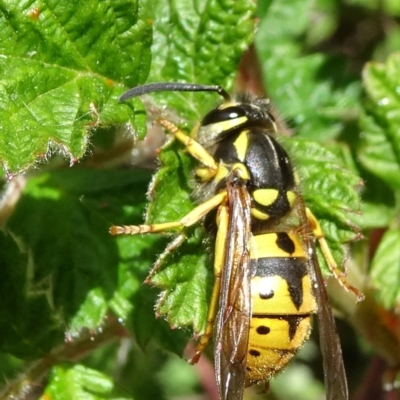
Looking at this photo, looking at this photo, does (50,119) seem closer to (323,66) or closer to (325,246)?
(325,246)

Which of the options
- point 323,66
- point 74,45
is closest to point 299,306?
point 74,45

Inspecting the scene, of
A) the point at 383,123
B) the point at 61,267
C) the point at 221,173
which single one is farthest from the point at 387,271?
the point at 61,267

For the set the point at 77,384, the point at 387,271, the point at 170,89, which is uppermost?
the point at 170,89

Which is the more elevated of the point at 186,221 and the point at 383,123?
the point at 186,221

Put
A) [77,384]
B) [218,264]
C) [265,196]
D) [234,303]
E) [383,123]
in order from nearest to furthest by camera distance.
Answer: [234,303], [218,264], [265,196], [77,384], [383,123]

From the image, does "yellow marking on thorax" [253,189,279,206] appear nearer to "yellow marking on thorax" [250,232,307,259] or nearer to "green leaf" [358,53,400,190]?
"yellow marking on thorax" [250,232,307,259]

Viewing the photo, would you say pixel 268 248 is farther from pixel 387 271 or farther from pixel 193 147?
pixel 387 271

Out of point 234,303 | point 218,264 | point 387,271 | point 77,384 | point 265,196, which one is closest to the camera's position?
point 234,303

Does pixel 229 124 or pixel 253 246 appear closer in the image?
pixel 253 246
